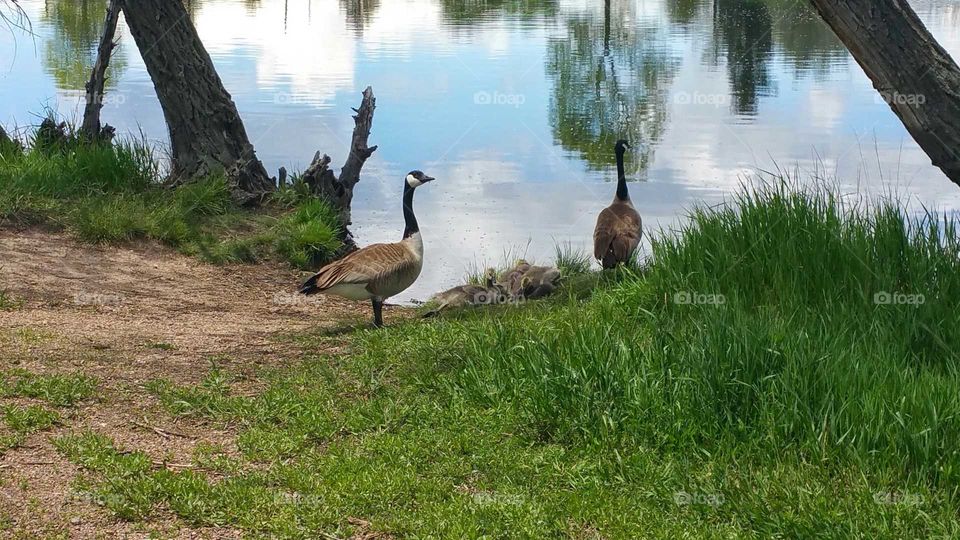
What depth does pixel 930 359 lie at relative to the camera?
791 cm

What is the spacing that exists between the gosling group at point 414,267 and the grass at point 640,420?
1.15 meters

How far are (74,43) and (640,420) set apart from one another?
34541 mm

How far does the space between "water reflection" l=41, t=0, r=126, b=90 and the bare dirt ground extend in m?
14.2

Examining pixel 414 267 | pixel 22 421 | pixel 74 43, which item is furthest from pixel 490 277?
pixel 74 43

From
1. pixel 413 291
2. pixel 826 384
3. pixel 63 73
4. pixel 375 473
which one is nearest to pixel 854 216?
pixel 826 384

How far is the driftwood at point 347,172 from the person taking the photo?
15188 mm

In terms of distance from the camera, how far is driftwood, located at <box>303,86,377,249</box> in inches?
598

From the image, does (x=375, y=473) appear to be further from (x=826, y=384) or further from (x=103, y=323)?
(x=103, y=323)

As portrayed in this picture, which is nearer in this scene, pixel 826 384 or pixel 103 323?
pixel 826 384

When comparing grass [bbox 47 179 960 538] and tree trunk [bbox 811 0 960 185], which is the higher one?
tree trunk [bbox 811 0 960 185]

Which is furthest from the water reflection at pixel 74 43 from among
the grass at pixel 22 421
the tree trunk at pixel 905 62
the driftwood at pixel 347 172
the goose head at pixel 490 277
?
the tree trunk at pixel 905 62

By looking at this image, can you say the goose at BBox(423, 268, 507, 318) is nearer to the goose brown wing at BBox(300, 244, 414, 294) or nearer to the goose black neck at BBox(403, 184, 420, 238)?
the goose black neck at BBox(403, 184, 420, 238)

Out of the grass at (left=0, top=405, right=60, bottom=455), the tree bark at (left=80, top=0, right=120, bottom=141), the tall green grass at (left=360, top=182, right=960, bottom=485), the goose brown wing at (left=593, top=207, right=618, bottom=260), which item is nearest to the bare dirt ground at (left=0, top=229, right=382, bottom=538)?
the grass at (left=0, top=405, right=60, bottom=455)

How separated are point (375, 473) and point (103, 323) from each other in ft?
14.5
